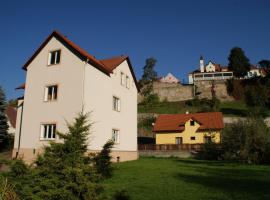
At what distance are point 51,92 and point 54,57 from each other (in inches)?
121

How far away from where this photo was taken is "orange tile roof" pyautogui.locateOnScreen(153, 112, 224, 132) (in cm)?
4262

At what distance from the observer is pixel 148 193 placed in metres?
11.4

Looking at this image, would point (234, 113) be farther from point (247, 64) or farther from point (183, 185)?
point (183, 185)

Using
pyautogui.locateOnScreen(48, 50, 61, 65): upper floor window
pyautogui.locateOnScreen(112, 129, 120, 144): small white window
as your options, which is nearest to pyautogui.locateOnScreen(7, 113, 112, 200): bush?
pyautogui.locateOnScreen(48, 50, 61, 65): upper floor window

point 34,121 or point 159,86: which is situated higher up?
point 159,86

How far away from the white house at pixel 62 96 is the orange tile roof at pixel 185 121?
18842 millimetres

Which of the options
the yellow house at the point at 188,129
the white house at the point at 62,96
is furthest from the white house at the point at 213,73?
the white house at the point at 62,96

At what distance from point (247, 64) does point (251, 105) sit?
2221cm

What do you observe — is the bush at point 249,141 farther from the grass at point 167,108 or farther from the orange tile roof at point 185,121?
the grass at point 167,108

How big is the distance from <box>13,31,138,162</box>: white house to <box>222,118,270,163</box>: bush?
33.8ft

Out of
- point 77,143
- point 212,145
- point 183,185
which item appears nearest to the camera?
point 77,143

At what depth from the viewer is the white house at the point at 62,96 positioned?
2227 centimetres

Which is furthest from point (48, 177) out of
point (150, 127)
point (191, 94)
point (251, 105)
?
point (191, 94)

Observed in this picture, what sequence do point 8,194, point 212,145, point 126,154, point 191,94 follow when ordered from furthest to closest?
1. point 191,94
2. point 212,145
3. point 126,154
4. point 8,194
